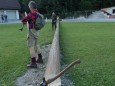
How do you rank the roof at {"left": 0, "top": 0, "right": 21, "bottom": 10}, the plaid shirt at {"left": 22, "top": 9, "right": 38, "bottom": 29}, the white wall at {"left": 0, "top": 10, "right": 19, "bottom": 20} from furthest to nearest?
the white wall at {"left": 0, "top": 10, "right": 19, "bottom": 20} < the roof at {"left": 0, "top": 0, "right": 21, "bottom": 10} < the plaid shirt at {"left": 22, "top": 9, "right": 38, "bottom": 29}

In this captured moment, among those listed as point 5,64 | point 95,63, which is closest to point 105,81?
point 95,63

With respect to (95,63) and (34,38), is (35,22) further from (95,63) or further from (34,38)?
(95,63)

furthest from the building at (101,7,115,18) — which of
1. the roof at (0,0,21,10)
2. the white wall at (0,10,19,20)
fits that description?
the roof at (0,0,21,10)

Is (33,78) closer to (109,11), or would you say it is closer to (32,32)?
(32,32)

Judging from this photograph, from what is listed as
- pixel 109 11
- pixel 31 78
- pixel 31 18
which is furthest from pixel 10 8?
pixel 31 78

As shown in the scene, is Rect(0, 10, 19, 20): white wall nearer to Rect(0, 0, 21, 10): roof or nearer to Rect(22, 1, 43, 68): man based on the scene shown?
Rect(0, 0, 21, 10): roof

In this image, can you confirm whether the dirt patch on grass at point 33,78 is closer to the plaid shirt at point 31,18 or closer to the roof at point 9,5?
the plaid shirt at point 31,18

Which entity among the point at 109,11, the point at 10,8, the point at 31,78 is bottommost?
the point at 31,78

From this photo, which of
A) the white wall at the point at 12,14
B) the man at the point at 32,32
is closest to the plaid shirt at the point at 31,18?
the man at the point at 32,32

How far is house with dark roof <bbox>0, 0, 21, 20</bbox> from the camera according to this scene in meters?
66.3

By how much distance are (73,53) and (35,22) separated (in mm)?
3571

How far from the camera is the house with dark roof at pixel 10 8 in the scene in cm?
6631

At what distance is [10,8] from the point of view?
67.6m

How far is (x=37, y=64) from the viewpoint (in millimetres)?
9148
